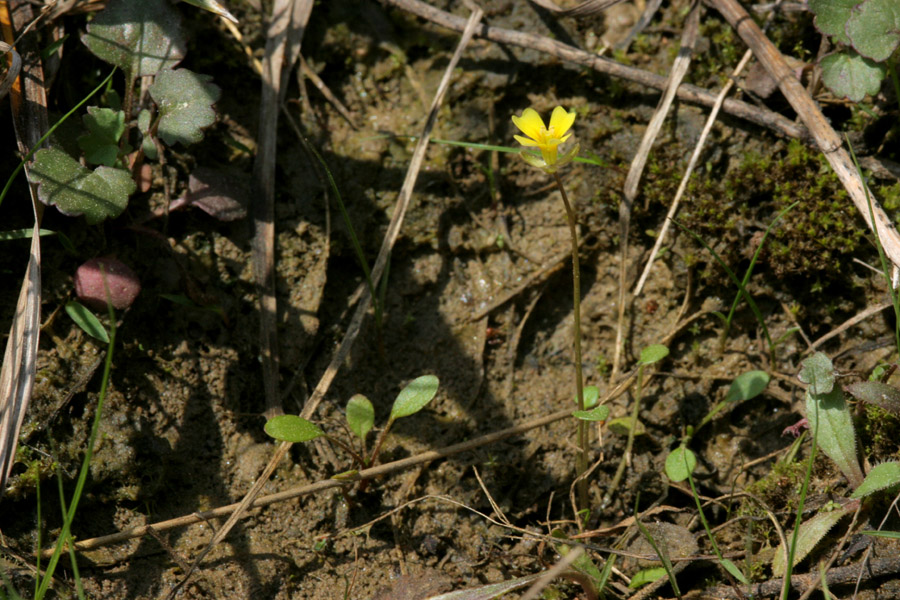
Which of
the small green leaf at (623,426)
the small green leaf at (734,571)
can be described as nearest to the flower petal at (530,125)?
the small green leaf at (623,426)

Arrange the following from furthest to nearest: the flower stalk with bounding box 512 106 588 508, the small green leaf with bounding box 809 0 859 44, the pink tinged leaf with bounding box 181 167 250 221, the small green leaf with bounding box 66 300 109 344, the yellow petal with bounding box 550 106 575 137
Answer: the pink tinged leaf with bounding box 181 167 250 221
the small green leaf with bounding box 809 0 859 44
the small green leaf with bounding box 66 300 109 344
the yellow petal with bounding box 550 106 575 137
the flower stalk with bounding box 512 106 588 508

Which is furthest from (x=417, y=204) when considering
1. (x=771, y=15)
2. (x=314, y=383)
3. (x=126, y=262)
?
(x=771, y=15)

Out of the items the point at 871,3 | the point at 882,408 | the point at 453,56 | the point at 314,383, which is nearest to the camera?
the point at 882,408

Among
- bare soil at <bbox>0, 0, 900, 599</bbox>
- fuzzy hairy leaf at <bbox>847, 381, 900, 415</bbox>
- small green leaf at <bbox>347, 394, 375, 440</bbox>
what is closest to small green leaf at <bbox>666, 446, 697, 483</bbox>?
bare soil at <bbox>0, 0, 900, 599</bbox>

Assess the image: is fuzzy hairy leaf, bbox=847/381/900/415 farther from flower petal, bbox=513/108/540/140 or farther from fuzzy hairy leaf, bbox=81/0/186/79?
fuzzy hairy leaf, bbox=81/0/186/79

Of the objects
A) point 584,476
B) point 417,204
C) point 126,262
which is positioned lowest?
point 584,476

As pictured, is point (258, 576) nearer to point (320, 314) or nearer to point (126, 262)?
point (320, 314)

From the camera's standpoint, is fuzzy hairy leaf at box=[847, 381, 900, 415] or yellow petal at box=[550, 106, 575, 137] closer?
yellow petal at box=[550, 106, 575, 137]
